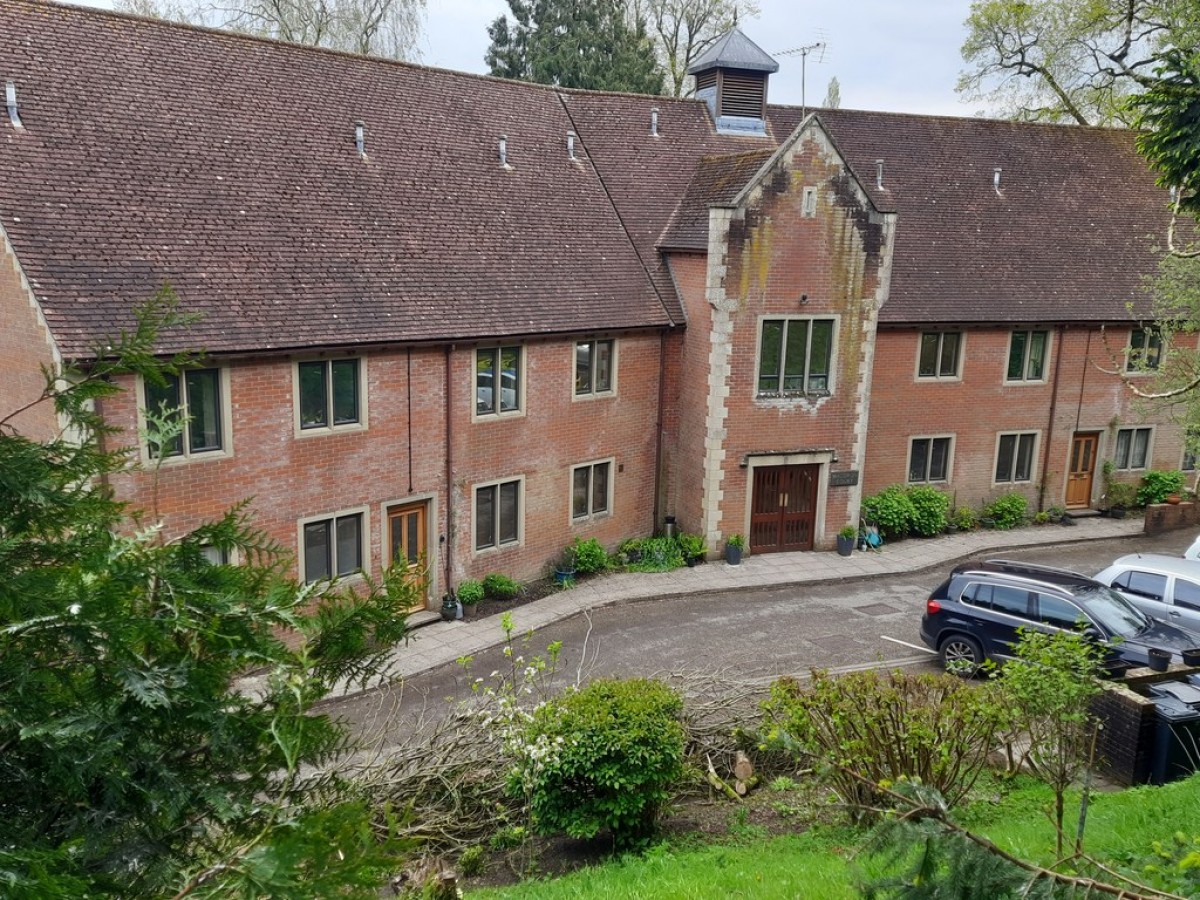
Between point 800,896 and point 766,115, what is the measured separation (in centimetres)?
2377

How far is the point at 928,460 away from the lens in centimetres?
2586

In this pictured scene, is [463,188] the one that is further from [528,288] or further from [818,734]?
[818,734]

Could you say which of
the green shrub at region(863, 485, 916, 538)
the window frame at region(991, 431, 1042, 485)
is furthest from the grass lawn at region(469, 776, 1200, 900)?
the window frame at region(991, 431, 1042, 485)

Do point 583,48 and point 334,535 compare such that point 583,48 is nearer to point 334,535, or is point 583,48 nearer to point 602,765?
point 334,535

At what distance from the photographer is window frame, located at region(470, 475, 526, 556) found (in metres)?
19.5

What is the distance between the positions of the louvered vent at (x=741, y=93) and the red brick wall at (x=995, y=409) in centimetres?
771

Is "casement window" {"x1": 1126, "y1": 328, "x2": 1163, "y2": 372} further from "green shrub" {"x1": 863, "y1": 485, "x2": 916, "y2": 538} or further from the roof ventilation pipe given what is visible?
the roof ventilation pipe

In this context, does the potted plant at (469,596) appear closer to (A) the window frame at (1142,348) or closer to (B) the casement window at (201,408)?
(B) the casement window at (201,408)

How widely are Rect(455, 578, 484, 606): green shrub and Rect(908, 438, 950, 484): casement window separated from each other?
1264cm

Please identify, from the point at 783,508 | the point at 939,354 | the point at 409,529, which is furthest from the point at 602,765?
the point at 939,354

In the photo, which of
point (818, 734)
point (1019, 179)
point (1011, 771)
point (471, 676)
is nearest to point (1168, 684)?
point (1011, 771)

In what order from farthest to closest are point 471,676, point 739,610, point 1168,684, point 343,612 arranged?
1. point 739,610
2. point 471,676
3. point 1168,684
4. point 343,612

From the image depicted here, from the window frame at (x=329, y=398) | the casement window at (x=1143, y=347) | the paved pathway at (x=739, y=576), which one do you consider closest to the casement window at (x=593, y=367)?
the paved pathway at (x=739, y=576)

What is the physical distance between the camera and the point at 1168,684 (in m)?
12.4
